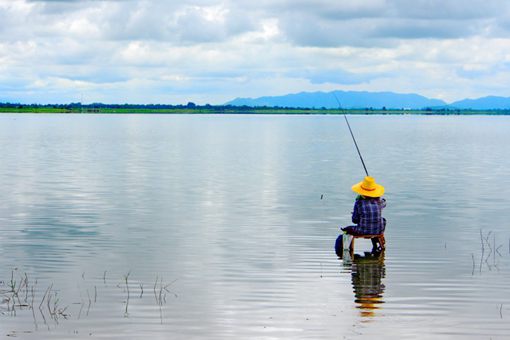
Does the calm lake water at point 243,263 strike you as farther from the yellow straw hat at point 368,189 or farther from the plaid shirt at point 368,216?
the yellow straw hat at point 368,189

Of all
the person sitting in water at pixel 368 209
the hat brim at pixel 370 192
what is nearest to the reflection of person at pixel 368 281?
the person sitting in water at pixel 368 209

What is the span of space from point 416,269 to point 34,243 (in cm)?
980

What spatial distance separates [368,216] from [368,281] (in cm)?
268

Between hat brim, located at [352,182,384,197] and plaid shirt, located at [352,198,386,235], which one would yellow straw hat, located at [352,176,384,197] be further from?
plaid shirt, located at [352,198,386,235]

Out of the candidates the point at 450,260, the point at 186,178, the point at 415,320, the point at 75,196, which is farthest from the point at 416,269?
the point at 186,178

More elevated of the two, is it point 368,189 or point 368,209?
point 368,189

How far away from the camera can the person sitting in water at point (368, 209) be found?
19.4m

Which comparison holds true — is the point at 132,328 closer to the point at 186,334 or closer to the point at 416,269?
the point at 186,334

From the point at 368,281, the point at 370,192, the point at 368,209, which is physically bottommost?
the point at 368,281

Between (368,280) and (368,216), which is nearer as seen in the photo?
(368,280)

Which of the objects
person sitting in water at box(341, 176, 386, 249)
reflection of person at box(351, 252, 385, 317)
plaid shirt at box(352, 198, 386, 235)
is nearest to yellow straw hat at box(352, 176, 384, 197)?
person sitting in water at box(341, 176, 386, 249)

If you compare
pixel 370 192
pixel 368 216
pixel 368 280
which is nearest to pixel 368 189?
pixel 370 192

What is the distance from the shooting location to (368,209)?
1953 cm

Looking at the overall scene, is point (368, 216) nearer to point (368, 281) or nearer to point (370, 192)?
point (370, 192)
